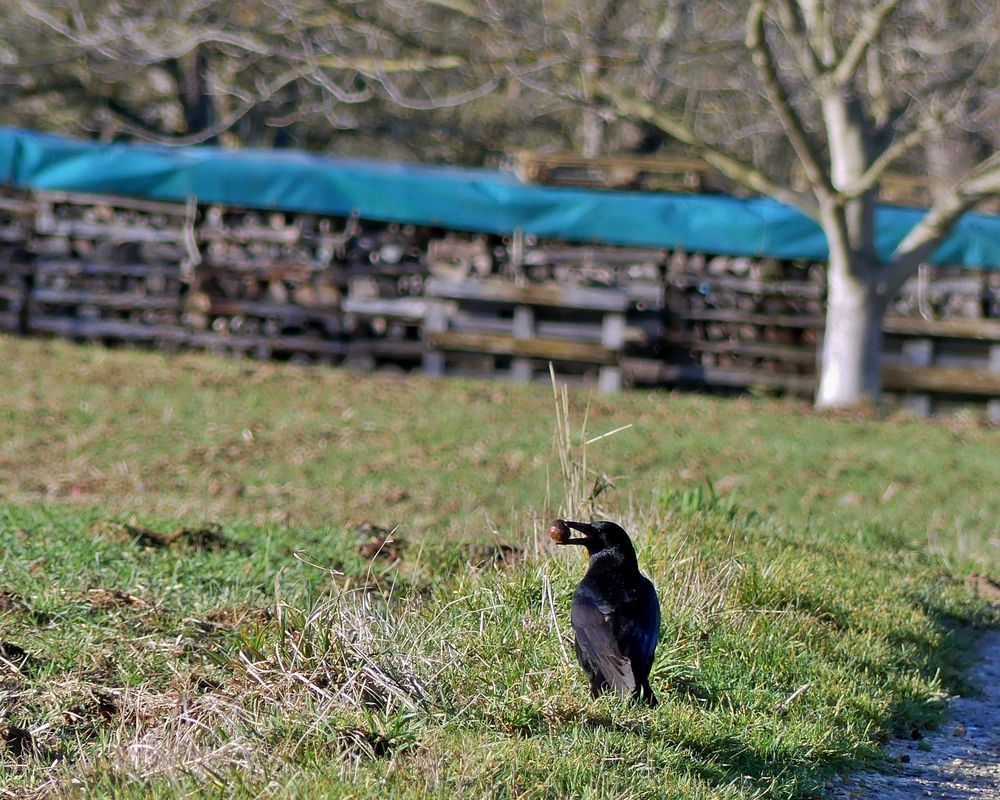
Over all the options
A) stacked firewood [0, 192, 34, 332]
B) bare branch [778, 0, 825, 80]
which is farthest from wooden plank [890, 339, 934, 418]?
stacked firewood [0, 192, 34, 332]

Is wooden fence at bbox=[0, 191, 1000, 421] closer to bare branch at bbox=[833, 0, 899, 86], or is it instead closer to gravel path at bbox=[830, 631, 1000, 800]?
bare branch at bbox=[833, 0, 899, 86]

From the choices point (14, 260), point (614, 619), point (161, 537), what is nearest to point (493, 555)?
point (161, 537)

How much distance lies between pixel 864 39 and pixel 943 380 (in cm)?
459

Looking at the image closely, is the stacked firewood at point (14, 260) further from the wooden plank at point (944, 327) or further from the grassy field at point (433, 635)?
the wooden plank at point (944, 327)

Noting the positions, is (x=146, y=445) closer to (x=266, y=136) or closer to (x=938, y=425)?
(x=938, y=425)

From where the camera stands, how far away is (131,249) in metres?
16.5

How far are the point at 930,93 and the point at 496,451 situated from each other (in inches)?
280

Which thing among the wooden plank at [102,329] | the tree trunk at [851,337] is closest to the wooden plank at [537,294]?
the tree trunk at [851,337]

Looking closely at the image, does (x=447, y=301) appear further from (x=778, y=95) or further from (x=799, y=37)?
(x=799, y=37)

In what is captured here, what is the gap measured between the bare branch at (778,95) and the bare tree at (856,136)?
1 centimetres

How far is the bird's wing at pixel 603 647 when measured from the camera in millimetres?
4336

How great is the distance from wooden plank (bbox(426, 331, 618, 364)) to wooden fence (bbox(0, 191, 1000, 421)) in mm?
24

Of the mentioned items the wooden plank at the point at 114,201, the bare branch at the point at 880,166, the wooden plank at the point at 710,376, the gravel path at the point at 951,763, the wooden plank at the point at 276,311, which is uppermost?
the bare branch at the point at 880,166

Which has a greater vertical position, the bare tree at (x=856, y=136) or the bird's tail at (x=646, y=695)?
the bare tree at (x=856, y=136)
